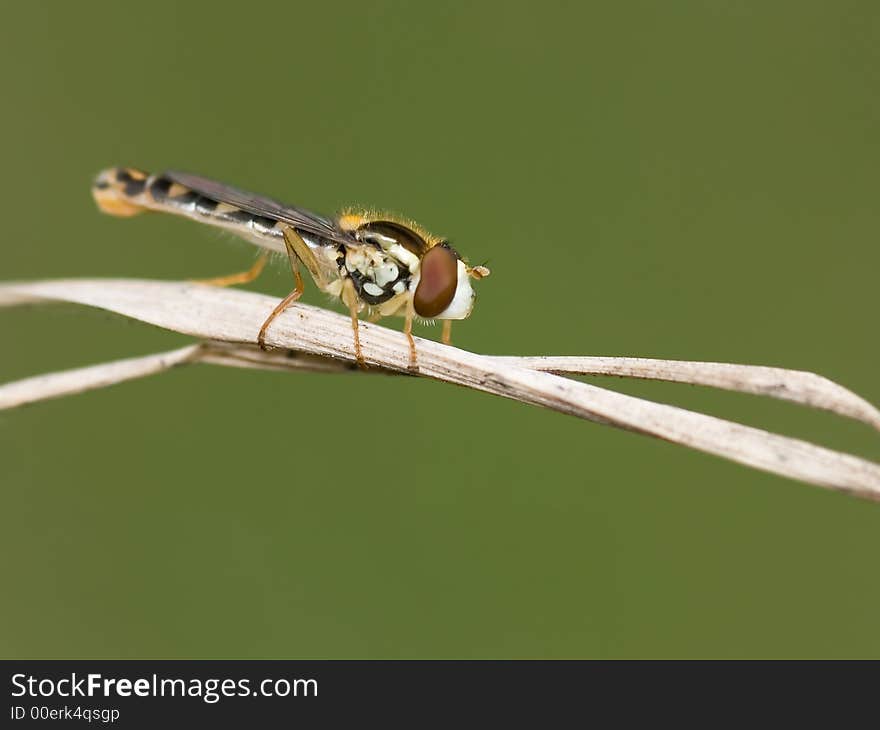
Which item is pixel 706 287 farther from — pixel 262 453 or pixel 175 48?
pixel 175 48

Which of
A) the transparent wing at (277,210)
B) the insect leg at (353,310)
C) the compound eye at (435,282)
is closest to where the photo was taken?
the insect leg at (353,310)

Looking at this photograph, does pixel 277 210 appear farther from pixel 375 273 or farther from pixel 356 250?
pixel 375 273

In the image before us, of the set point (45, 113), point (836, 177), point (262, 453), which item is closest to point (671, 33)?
point (836, 177)

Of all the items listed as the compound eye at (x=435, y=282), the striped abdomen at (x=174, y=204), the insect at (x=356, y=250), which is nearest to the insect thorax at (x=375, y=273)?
the insect at (x=356, y=250)

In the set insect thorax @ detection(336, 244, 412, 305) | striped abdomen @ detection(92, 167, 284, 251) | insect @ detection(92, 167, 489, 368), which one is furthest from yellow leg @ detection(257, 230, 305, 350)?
insect thorax @ detection(336, 244, 412, 305)

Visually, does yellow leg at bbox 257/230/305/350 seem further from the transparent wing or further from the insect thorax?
the insect thorax

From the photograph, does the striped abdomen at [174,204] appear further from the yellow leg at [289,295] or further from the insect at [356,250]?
→ the yellow leg at [289,295]
